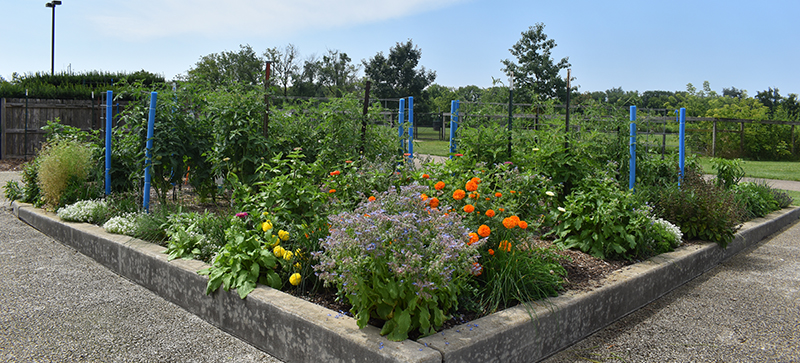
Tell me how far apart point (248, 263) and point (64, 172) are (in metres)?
4.14

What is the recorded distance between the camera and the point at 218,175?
5543mm

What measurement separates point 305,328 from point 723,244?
4.43 m

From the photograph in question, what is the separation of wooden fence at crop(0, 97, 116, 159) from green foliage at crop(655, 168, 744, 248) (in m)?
15.2

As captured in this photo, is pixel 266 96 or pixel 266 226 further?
pixel 266 96

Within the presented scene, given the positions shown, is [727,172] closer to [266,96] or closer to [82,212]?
[266,96]

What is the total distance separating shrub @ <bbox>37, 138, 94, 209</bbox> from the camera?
20.1 feet

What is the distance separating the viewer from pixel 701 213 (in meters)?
5.14

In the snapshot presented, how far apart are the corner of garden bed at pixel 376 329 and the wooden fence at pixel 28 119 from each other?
43.9 feet

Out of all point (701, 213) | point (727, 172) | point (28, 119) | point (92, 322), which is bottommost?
point (92, 322)

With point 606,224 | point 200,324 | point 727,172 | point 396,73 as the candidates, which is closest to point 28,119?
point 200,324

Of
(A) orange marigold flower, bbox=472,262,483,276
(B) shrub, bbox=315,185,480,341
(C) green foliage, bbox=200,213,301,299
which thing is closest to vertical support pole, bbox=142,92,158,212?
(C) green foliage, bbox=200,213,301,299

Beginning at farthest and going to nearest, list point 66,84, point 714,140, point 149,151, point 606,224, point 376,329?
point 714,140
point 66,84
point 149,151
point 606,224
point 376,329

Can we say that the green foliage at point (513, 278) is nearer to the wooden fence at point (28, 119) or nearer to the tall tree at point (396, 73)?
the wooden fence at point (28, 119)

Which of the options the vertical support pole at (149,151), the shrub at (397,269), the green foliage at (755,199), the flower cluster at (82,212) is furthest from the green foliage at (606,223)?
the flower cluster at (82,212)
